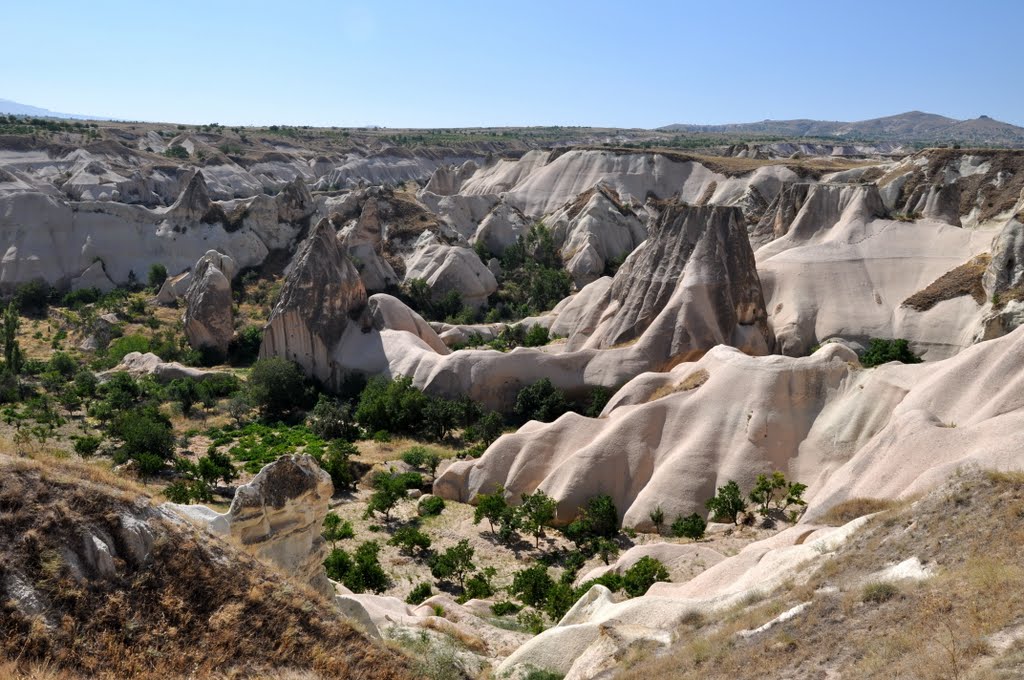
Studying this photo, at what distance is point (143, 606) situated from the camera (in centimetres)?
1035

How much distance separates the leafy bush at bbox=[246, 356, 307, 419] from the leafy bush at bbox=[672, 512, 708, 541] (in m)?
19.8

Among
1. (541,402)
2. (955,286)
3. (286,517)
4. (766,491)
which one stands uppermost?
(955,286)

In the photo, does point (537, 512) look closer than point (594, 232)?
Yes

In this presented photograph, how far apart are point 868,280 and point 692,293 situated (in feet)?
37.9

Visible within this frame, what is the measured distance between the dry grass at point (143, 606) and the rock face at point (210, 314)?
3293cm

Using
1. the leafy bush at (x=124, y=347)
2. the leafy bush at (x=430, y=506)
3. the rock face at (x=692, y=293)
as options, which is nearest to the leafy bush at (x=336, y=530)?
the leafy bush at (x=430, y=506)

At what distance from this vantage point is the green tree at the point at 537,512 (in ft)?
77.7

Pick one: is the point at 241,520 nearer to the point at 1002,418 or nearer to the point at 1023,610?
the point at 1023,610

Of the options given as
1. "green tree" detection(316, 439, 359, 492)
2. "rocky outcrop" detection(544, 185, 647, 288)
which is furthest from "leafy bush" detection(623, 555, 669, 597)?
"rocky outcrop" detection(544, 185, 647, 288)

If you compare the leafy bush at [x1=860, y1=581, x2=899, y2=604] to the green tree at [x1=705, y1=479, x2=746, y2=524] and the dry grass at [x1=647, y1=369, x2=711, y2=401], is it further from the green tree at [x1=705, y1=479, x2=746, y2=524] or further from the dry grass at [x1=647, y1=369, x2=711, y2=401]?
the dry grass at [x1=647, y1=369, x2=711, y2=401]

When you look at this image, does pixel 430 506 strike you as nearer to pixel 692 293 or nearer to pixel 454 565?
pixel 454 565

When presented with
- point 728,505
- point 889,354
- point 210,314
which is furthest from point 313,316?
point 889,354

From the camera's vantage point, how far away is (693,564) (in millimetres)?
19047

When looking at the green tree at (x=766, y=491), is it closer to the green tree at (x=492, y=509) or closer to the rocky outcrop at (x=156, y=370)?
the green tree at (x=492, y=509)
